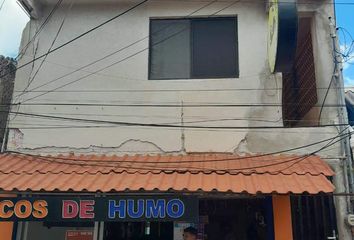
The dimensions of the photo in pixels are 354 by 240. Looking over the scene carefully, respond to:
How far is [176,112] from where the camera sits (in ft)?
27.9

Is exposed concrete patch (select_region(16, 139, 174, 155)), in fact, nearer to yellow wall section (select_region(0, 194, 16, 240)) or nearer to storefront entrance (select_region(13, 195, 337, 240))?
storefront entrance (select_region(13, 195, 337, 240))

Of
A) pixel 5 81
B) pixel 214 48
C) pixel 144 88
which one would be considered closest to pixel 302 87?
pixel 214 48

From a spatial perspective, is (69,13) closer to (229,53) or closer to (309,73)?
(229,53)

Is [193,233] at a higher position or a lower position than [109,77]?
lower

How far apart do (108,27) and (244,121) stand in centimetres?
352

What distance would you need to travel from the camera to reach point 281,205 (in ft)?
25.0

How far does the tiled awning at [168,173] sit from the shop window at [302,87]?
6.29 ft

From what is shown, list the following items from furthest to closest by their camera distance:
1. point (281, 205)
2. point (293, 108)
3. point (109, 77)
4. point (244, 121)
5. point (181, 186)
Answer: point (293, 108), point (109, 77), point (244, 121), point (281, 205), point (181, 186)

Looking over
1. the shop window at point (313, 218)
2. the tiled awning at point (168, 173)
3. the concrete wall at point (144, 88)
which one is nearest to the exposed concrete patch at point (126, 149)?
the concrete wall at point (144, 88)

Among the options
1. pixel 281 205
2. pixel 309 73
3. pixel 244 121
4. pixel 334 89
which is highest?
pixel 309 73

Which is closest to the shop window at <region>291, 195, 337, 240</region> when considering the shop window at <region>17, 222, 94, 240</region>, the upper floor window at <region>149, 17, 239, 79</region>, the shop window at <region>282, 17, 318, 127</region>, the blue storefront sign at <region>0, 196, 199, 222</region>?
the shop window at <region>282, 17, 318, 127</region>

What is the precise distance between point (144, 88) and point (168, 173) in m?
2.20

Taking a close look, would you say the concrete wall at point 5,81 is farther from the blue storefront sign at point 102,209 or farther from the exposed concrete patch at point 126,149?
the blue storefront sign at point 102,209

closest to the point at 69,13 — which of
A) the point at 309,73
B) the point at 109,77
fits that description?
the point at 109,77
